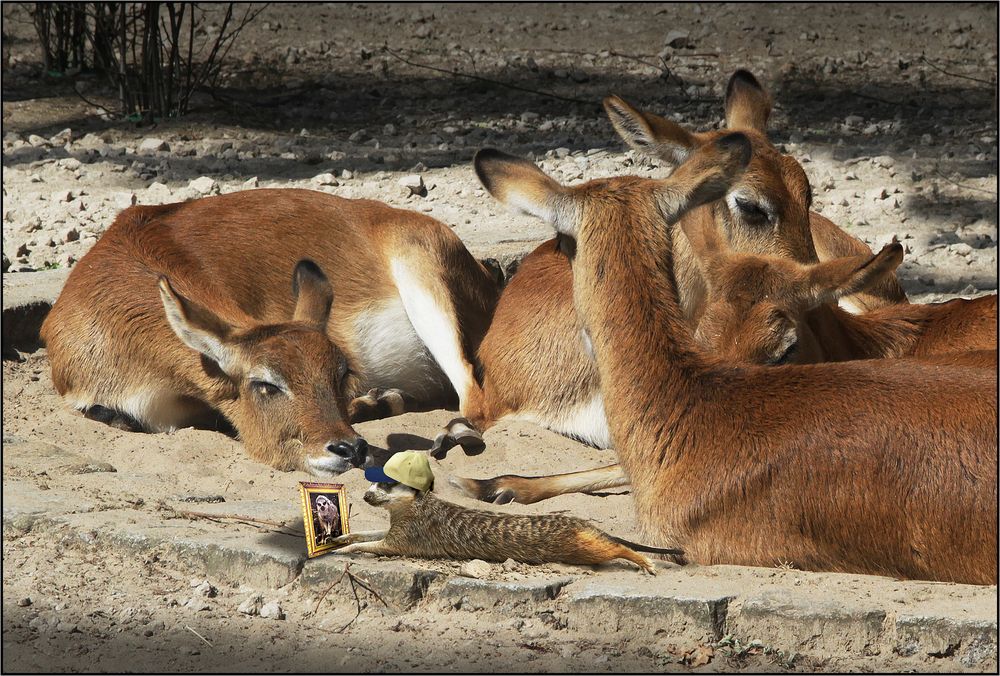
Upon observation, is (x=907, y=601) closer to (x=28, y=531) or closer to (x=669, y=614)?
(x=669, y=614)

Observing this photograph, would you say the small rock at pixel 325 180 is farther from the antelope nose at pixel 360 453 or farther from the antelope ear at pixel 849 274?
the antelope ear at pixel 849 274

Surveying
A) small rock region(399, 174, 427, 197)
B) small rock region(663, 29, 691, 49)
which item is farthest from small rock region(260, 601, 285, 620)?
small rock region(663, 29, 691, 49)

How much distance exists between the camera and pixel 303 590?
434 cm

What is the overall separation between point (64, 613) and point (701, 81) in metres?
10.8

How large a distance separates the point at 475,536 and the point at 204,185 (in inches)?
250

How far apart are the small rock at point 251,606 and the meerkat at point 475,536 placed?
35 centimetres

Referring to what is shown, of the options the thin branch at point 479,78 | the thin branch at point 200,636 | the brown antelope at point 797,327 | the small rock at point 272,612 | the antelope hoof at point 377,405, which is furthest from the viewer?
the thin branch at point 479,78

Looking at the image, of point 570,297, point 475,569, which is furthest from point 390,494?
point 570,297

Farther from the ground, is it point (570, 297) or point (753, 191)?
point (753, 191)

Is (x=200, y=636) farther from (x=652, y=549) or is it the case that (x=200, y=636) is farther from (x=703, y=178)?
(x=703, y=178)

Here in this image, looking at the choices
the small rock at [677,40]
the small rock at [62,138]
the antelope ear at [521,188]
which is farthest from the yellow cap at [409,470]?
the small rock at [677,40]

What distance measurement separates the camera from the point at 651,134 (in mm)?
6414

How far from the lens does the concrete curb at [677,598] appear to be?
382 cm

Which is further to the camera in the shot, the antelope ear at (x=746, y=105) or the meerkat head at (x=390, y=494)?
the antelope ear at (x=746, y=105)
